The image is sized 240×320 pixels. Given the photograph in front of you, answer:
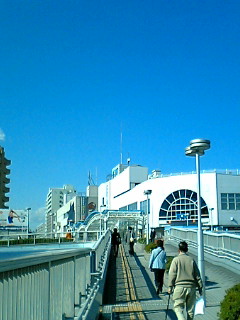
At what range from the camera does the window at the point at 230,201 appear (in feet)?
233

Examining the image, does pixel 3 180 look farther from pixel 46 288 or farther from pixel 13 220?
pixel 46 288

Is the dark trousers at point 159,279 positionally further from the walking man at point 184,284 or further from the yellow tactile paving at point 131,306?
the walking man at point 184,284

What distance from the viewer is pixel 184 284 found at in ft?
26.5

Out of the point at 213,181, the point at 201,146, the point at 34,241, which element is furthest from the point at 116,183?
the point at 201,146

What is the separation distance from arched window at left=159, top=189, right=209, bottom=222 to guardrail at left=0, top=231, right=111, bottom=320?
62050mm

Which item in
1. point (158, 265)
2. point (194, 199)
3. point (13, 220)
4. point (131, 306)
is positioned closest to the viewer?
point (131, 306)

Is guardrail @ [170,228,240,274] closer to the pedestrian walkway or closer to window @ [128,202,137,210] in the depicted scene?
the pedestrian walkway

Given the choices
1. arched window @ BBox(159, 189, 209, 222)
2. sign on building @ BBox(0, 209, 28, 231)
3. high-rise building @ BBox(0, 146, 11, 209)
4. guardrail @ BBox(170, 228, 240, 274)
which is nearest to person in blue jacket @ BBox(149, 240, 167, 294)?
guardrail @ BBox(170, 228, 240, 274)

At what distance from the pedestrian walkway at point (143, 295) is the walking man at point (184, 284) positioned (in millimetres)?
1125

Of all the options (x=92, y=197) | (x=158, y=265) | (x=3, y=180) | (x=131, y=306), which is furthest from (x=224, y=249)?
(x=92, y=197)

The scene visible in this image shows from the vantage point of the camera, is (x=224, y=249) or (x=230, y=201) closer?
(x=224, y=249)

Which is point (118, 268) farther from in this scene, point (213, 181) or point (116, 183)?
point (116, 183)

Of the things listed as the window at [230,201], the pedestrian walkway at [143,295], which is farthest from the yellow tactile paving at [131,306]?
the window at [230,201]

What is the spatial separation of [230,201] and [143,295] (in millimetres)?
61204
